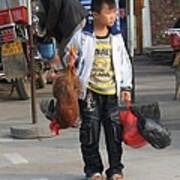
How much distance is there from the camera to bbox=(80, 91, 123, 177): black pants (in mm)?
6988

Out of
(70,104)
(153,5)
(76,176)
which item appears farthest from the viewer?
(153,5)

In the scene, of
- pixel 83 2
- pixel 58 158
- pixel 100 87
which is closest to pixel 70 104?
pixel 100 87

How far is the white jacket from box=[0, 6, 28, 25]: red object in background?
5.57 m

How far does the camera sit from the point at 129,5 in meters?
11.3

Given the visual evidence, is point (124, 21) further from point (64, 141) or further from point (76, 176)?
point (76, 176)

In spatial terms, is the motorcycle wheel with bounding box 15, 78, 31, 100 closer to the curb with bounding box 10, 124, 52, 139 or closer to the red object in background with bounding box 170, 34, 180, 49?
the red object in background with bounding box 170, 34, 180, 49

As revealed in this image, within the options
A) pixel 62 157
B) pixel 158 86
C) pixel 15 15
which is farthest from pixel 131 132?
pixel 158 86

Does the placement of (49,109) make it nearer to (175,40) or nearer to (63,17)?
(63,17)

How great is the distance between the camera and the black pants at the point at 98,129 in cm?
699

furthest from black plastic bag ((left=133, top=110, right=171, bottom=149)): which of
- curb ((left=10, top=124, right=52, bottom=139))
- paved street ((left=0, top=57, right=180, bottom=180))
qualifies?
curb ((left=10, top=124, right=52, bottom=139))

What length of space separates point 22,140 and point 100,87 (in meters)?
2.98

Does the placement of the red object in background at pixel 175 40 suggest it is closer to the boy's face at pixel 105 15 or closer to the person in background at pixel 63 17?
the person in background at pixel 63 17

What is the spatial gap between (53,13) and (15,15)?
1.23 metres

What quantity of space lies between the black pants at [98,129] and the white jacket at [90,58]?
11cm
